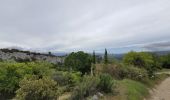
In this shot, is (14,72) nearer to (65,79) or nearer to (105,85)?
(65,79)

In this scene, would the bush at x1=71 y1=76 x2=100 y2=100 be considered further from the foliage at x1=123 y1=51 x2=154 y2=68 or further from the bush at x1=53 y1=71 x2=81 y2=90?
the foliage at x1=123 y1=51 x2=154 y2=68

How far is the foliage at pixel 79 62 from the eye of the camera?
2844cm

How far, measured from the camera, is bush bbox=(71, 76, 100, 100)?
14.0 metres

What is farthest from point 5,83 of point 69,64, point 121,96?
point 69,64

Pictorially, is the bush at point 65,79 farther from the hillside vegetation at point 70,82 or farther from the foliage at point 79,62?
the foliage at point 79,62

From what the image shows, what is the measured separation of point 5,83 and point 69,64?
11011 millimetres

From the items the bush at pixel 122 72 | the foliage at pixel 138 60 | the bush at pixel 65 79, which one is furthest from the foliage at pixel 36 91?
the foliage at pixel 138 60

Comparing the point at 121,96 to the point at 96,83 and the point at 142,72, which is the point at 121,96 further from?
the point at 142,72

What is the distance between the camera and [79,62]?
Answer: 28.4 metres

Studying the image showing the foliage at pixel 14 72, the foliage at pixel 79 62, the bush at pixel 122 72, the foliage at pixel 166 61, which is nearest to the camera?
the foliage at pixel 14 72

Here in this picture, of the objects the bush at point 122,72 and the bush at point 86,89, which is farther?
the bush at point 122,72

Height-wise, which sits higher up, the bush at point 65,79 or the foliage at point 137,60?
the foliage at point 137,60

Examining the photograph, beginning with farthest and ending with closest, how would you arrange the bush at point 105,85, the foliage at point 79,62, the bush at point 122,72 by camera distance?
the foliage at point 79,62
the bush at point 122,72
the bush at point 105,85

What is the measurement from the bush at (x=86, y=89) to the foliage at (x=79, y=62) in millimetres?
12086
